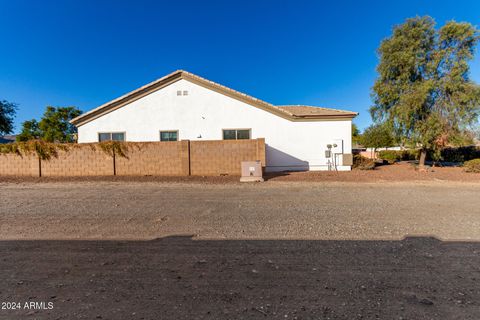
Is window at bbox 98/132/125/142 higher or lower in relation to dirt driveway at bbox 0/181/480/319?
higher

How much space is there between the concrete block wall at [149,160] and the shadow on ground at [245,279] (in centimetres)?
942

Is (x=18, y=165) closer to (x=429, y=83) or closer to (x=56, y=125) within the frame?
(x=429, y=83)

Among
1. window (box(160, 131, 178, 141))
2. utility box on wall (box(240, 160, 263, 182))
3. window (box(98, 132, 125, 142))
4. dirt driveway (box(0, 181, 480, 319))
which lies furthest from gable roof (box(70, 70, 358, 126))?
dirt driveway (box(0, 181, 480, 319))

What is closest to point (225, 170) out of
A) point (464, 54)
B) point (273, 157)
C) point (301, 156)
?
point (273, 157)

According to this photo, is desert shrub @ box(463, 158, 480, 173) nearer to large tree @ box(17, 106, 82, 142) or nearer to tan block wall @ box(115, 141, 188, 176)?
Answer: tan block wall @ box(115, 141, 188, 176)

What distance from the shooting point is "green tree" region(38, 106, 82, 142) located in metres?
38.2

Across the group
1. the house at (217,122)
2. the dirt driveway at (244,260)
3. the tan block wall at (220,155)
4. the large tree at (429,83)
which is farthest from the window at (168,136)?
the large tree at (429,83)

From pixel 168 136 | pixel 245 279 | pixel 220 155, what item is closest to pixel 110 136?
pixel 168 136

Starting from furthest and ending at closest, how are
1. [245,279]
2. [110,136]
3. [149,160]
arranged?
[110,136] → [149,160] → [245,279]

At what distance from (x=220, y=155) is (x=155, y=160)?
4.11m

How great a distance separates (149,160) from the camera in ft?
43.0

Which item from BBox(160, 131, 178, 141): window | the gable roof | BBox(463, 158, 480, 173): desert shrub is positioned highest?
the gable roof

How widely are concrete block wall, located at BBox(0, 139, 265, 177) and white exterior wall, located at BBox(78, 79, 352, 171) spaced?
92.9 inches

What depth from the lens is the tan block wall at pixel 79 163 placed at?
42.5 ft
